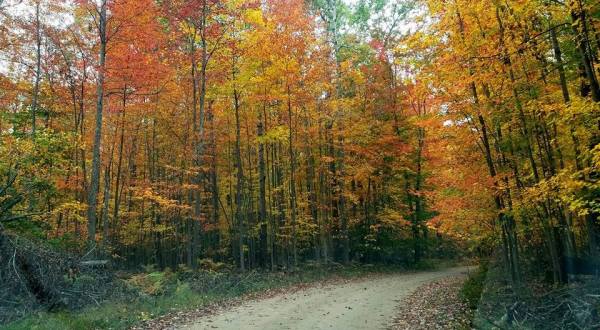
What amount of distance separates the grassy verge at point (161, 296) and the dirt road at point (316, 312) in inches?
59.8

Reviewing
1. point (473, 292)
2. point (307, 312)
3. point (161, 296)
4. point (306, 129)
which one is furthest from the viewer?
point (306, 129)

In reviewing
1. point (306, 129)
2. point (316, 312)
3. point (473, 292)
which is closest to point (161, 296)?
point (316, 312)

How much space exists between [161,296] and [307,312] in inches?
183

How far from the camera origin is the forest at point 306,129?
9125 millimetres

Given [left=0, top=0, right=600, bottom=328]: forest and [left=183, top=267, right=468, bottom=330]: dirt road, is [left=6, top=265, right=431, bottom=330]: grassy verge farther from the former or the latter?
[left=183, top=267, right=468, bottom=330]: dirt road

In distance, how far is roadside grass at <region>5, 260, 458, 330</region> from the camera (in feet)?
27.6

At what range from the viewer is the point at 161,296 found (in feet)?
39.3

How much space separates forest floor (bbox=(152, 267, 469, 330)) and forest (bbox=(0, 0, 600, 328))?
314 cm

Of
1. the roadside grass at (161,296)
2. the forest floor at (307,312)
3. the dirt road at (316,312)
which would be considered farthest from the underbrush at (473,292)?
the roadside grass at (161,296)

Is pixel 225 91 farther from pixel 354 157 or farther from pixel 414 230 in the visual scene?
pixel 414 230

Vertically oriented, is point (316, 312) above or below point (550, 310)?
below

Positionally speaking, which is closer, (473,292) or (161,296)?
(161,296)

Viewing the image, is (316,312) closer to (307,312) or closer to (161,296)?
(307,312)

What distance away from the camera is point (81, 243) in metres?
15.9
